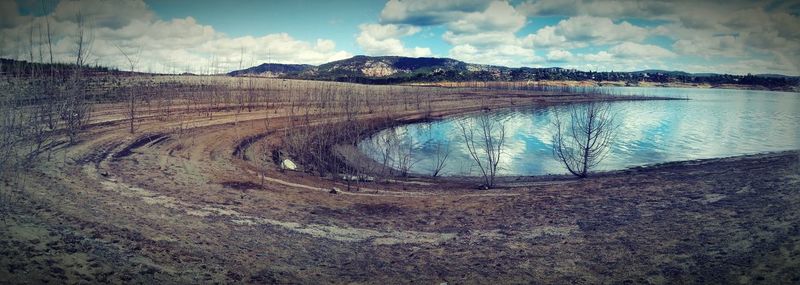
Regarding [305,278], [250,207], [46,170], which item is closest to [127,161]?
[46,170]

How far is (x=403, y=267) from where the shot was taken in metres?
7.83

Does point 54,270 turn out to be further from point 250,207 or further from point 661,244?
point 661,244

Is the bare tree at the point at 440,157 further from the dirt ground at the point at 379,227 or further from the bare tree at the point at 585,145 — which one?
the bare tree at the point at 585,145

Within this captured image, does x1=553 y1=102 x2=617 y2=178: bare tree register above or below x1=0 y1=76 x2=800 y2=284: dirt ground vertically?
above

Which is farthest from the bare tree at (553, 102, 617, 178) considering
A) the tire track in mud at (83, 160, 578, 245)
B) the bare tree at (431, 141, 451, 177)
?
the tire track in mud at (83, 160, 578, 245)

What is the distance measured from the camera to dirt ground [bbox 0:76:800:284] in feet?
23.4

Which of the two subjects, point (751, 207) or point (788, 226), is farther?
point (751, 207)

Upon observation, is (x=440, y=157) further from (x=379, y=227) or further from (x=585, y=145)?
(x=379, y=227)

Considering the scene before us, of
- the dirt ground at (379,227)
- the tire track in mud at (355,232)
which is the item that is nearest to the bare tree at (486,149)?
the dirt ground at (379,227)

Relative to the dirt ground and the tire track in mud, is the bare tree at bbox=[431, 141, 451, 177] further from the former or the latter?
the tire track in mud

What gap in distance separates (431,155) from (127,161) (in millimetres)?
14467

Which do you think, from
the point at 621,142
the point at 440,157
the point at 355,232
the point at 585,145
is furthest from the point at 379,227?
the point at 621,142

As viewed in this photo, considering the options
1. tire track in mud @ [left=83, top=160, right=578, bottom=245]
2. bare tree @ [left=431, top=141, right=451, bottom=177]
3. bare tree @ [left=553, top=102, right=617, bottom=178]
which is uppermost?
bare tree @ [left=553, top=102, right=617, bottom=178]

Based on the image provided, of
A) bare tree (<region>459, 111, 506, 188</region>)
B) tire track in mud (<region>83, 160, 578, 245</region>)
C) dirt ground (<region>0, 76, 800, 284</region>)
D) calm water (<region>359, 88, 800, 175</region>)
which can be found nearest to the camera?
dirt ground (<region>0, 76, 800, 284</region>)
